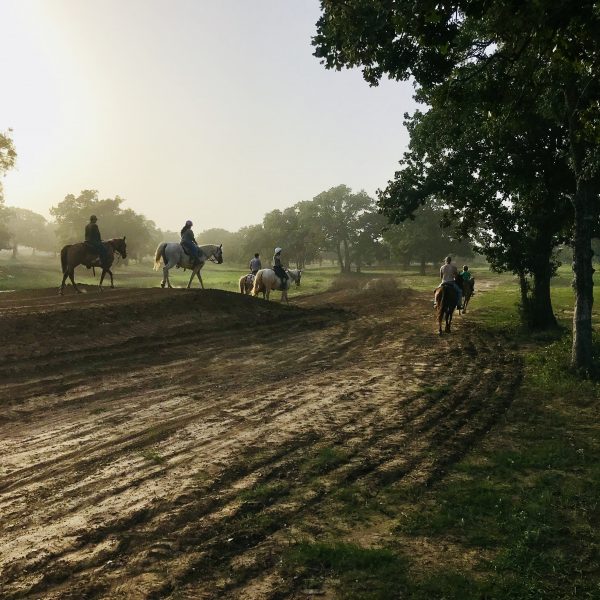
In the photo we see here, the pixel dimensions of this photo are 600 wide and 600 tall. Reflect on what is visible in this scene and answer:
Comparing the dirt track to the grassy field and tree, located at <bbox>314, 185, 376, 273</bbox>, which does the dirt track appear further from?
tree, located at <bbox>314, 185, 376, 273</bbox>

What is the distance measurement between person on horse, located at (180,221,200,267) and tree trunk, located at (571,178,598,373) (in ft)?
51.4

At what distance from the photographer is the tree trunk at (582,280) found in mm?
10750

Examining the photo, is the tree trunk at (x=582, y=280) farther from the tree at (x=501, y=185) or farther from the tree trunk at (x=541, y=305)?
the tree trunk at (x=541, y=305)

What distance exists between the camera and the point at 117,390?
922cm

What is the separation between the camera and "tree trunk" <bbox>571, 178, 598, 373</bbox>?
1075 centimetres

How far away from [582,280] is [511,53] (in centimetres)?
568

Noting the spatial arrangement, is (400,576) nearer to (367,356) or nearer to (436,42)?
(436,42)

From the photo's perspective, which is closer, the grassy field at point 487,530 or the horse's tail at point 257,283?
the grassy field at point 487,530

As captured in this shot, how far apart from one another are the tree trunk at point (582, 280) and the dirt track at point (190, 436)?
166 cm

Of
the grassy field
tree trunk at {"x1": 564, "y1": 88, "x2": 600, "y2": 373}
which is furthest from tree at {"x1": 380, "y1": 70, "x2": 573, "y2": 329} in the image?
the grassy field

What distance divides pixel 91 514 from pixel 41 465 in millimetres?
1533

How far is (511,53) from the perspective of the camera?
8164 millimetres

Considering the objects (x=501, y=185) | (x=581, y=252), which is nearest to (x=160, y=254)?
(x=501, y=185)

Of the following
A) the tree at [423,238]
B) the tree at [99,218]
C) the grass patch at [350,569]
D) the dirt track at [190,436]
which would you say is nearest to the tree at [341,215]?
the tree at [423,238]
